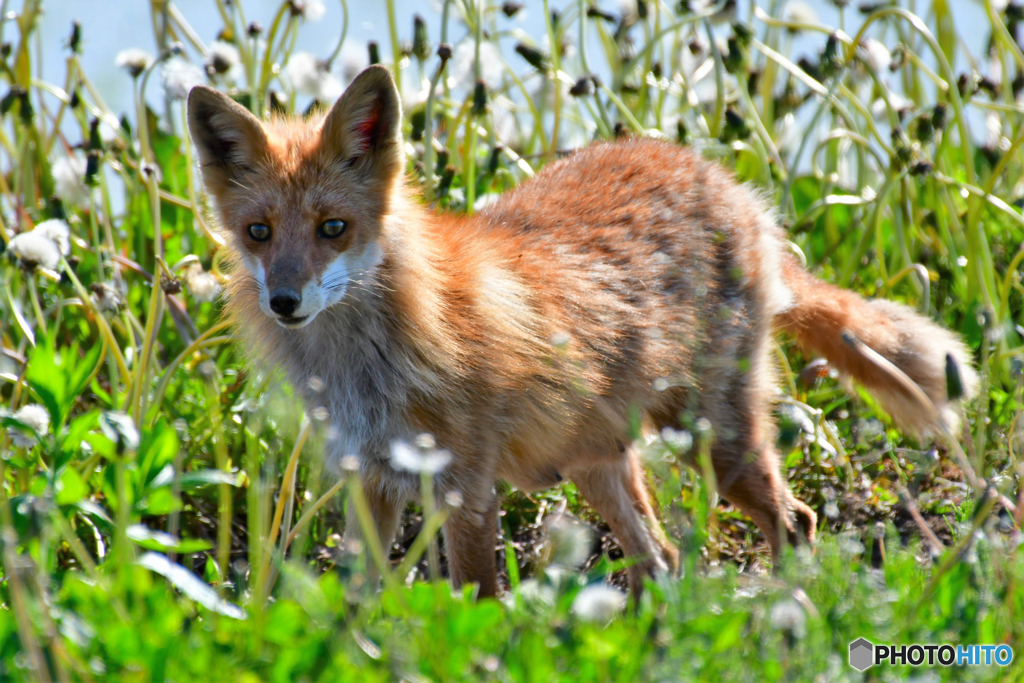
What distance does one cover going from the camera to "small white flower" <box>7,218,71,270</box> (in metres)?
3.49

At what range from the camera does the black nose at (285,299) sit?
2793 millimetres

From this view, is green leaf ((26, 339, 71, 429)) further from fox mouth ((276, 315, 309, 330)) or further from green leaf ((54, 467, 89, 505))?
fox mouth ((276, 315, 309, 330))

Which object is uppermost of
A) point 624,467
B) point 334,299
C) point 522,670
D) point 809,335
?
point 334,299

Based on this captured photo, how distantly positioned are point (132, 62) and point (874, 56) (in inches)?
152

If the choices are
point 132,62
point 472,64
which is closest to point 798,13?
point 472,64

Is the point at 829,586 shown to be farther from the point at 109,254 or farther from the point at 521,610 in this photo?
the point at 109,254

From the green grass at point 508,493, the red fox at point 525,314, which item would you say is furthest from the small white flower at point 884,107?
the red fox at point 525,314

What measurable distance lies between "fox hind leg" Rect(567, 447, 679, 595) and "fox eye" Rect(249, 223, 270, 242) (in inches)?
67.3

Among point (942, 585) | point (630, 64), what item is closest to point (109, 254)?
point (630, 64)

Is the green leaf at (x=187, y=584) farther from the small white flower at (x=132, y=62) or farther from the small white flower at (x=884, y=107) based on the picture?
the small white flower at (x=884, y=107)

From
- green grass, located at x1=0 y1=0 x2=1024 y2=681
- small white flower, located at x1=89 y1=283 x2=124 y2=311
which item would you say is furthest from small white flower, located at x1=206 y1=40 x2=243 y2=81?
small white flower, located at x1=89 y1=283 x2=124 y2=311

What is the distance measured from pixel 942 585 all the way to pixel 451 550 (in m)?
1.59

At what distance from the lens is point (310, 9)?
464 centimetres

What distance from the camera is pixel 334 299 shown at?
9.64 feet
